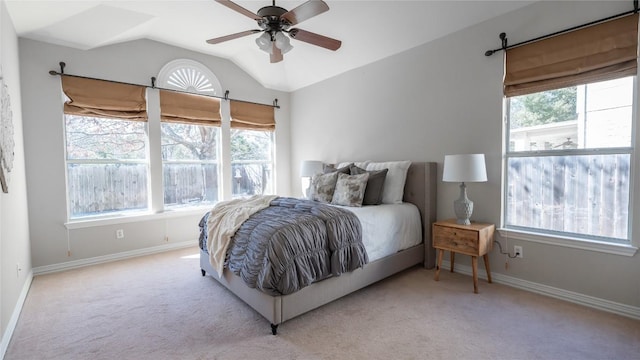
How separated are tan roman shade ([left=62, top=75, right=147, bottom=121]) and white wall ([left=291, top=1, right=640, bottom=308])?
2.70 meters

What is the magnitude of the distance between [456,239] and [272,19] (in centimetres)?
256

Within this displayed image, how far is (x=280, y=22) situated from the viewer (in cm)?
244

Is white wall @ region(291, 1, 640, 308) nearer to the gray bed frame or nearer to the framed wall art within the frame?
the gray bed frame

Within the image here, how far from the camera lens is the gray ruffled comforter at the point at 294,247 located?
2.04 meters

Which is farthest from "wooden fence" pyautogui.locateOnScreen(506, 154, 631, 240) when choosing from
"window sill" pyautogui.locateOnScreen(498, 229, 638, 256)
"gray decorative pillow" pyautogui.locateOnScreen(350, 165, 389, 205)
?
"gray decorative pillow" pyautogui.locateOnScreen(350, 165, 389, 205)

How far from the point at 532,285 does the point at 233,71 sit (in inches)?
191

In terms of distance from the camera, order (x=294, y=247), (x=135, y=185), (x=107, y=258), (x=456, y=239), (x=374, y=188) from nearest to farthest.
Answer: (x=294, y=247) → (x=456, y=239) → (x=374, y=188) → (x=107, y=258) → (x=135, y=185)

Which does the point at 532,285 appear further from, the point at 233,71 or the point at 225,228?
the point at 233,71

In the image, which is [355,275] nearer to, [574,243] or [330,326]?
[330,326]

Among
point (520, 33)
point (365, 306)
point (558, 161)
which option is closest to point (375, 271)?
point (365, 306)

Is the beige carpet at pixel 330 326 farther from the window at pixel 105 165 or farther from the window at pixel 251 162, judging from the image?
the window at pixel 251 162

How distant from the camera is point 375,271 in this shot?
110 inches

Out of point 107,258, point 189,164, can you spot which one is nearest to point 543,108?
point 189,164

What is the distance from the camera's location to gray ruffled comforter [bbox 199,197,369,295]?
80.4 inches
